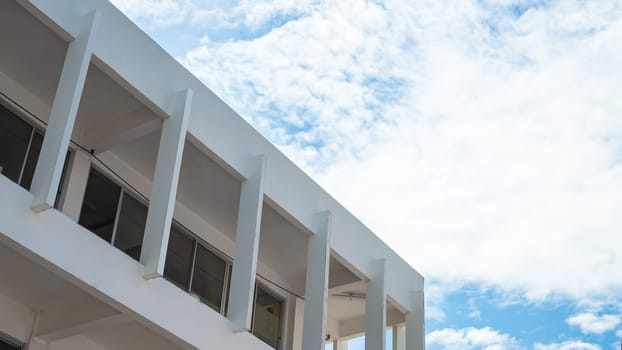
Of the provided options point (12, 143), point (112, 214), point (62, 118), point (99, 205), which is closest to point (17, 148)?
point (12, 143)

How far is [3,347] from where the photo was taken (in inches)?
463

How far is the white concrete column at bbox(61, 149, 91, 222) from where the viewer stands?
12.8 m

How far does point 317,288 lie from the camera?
48.4 feet

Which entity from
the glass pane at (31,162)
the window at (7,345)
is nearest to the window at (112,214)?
the glass pane at (31,162)

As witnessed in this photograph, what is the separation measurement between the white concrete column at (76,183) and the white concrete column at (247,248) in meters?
2.51

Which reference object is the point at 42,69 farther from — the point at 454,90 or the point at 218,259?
the point at 454,90

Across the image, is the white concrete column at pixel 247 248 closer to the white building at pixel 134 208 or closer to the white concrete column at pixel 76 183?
the white building at pixel 134 208

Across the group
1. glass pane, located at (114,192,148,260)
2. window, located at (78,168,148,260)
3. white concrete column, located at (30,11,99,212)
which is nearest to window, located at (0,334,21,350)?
window, located at (78,168,148,260)

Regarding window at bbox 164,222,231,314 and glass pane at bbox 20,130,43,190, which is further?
window at bbox 164,222,231,314

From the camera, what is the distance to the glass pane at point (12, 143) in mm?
12148

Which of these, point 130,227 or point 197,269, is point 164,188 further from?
point 197,269

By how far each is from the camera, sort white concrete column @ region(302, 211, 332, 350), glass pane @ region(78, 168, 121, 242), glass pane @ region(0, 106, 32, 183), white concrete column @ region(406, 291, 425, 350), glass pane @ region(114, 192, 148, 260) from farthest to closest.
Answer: white concrete column @ region(406, 291, 425, 350) → white concrete column @ region(302, 211, 332, 350) → glass pane @ region(114, 192, 148, 260) → glass pane @ region(78, 168, 121, 242) → glass pane @ region(0, 106, 32, 183)

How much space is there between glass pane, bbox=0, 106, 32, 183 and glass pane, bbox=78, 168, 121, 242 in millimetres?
1326

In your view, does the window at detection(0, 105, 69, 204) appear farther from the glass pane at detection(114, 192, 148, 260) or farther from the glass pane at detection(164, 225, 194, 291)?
the glass pane at detection(164, 225, 194, 291)
